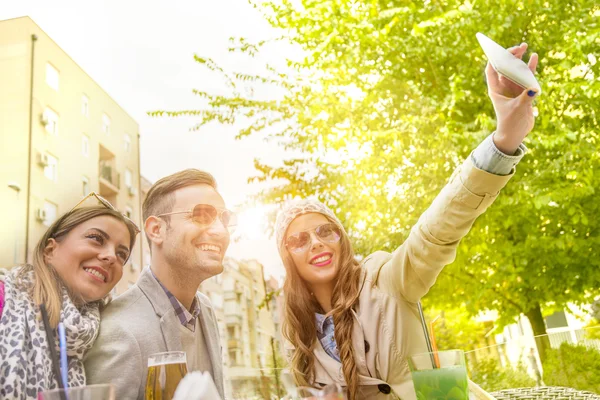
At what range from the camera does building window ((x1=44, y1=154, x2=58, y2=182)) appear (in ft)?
8.30

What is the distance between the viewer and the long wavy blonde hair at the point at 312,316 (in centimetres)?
145

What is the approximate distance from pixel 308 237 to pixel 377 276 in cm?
22

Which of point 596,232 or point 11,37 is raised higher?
point 11,37

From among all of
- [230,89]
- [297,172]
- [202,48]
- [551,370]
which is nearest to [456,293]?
[551,370]

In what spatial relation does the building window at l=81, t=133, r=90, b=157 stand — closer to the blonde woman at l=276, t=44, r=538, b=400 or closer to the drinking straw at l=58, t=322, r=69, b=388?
the blonde woman at l=276, t=44, r=538, b=400

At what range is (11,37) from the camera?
2.62 m

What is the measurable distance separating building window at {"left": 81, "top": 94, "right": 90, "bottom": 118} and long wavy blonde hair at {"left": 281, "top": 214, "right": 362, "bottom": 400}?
1735 millimetres

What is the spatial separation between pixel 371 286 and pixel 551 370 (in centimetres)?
212

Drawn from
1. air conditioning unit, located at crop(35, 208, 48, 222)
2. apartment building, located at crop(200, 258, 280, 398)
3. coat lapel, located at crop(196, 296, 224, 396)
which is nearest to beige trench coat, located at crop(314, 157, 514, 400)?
coat lapel, located at crop(196, 296, 224, 396)

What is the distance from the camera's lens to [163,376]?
0.83 m

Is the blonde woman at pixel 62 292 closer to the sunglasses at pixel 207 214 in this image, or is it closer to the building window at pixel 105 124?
the sunglasses at pixel 207 214

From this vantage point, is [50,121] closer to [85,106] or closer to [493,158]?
[85,106]

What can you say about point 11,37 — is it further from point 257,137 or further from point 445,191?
point 445,191

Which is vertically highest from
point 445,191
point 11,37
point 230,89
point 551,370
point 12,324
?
point 230,89
